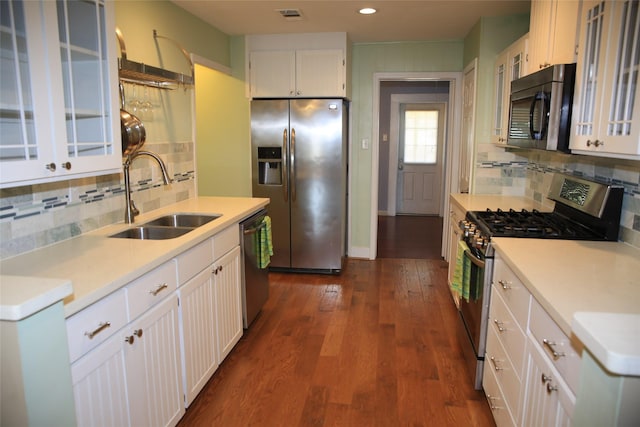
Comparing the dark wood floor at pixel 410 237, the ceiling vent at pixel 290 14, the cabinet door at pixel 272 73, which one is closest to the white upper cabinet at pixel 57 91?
the ceiling vent at pixel 290 14

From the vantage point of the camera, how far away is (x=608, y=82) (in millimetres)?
1800

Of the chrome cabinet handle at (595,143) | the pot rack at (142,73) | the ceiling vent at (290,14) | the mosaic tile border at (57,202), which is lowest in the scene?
the mosaic tile border at (57,202)

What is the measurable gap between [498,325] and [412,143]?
6.08 m

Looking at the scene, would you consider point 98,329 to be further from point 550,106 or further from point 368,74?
point 368,74

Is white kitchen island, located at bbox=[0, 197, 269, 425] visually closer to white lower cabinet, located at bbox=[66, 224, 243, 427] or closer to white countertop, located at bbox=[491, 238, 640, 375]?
white lower cabinet, located at bbox=[66, 224, 243, 427]

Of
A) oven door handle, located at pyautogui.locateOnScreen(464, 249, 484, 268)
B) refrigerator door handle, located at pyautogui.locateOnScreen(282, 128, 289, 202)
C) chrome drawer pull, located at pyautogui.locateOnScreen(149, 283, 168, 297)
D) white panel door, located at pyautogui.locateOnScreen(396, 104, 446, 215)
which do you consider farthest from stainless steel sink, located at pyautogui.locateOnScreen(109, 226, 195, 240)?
white panel door, located at pyautogui.locateOnScreen(396, 104, 446, 215)

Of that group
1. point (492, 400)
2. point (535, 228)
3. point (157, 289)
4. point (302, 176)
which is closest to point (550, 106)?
point (535, 228)

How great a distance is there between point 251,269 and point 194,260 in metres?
0.94

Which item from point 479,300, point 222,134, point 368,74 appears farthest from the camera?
point 368,74

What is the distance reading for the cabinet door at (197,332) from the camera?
225 centimetres

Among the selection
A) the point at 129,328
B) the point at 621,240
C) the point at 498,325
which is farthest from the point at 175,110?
the point at 621,240

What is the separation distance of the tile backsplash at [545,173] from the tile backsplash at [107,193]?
8.20 ft

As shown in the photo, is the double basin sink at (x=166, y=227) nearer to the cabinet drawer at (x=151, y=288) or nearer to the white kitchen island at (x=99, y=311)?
the white kitchen island at (x=99, y=311)

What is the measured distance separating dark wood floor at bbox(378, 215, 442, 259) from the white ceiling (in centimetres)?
242
